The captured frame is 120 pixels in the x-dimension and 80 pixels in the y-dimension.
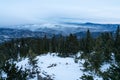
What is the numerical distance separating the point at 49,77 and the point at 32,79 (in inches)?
167

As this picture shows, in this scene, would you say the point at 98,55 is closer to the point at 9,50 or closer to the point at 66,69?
the point at 66,69

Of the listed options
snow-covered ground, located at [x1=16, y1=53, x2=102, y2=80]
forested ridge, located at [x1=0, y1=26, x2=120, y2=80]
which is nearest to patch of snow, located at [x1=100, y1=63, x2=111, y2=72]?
forested ridge, located at [x1=0, y1=26, x2=120, y2=80]

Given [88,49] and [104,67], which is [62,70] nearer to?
[104,67]

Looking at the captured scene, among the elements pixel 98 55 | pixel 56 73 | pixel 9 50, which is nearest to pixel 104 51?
pixel 98 55

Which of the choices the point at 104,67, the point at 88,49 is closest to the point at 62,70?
the point at 104,67

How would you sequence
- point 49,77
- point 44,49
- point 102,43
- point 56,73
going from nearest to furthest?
point 49,77, point 56,73, point 102,43, point 44,49

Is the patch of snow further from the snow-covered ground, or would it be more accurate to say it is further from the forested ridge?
the snow-covered ground

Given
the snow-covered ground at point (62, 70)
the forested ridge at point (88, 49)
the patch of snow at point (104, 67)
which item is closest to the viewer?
the forested ridge at point (88, 49)

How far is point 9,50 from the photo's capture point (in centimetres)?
10031

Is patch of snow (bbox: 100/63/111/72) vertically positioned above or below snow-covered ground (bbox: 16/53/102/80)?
above

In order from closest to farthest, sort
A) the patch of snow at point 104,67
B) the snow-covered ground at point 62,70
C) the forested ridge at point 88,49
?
the forested ridge at point 88,49
the snow-covered ground at point 62,70
the patch of snow at point 104,67

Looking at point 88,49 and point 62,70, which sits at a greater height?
point 88,49

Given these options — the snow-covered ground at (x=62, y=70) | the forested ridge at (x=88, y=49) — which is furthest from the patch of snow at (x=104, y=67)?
the snow-covered ground at (x=62, y=70)

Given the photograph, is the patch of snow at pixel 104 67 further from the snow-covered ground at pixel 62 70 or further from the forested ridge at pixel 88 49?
the snow-covered ground at pixel 62 70
